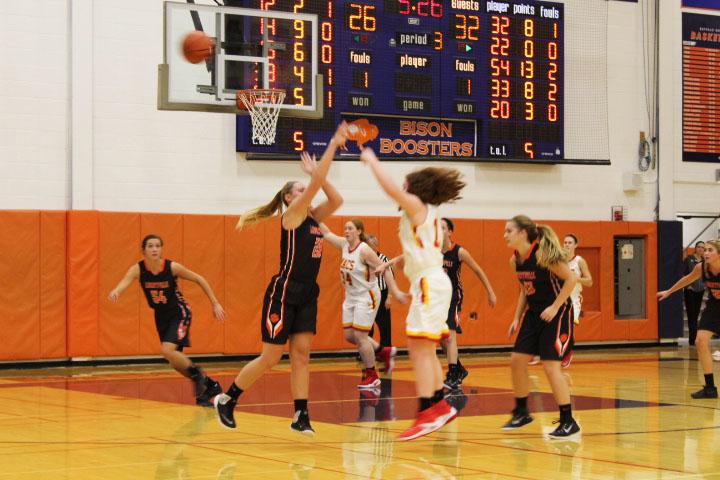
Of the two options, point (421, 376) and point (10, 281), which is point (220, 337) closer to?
point (10, 281)

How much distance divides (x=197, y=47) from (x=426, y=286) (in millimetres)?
7493

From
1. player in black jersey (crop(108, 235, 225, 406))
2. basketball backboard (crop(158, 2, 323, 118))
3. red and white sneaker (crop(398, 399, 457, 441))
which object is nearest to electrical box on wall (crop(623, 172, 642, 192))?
basketball backboard (crop(158, 2, 323, 118))

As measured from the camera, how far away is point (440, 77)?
19.1 metres

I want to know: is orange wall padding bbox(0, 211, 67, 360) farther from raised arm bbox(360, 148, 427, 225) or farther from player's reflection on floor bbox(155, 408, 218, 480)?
raised arm bbox(360, 148, 427, 225)

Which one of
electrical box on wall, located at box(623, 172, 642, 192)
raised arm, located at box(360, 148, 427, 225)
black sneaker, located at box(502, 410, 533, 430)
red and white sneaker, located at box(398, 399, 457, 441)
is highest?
electrical box on wall, located at box(623, 172, 642, 192)

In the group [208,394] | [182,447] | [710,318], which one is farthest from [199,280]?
[710,318]

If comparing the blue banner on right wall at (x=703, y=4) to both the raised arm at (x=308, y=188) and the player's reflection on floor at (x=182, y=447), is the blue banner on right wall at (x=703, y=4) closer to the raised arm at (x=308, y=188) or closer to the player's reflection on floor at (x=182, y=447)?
the player's reflection on floor at (x=182, y=447)

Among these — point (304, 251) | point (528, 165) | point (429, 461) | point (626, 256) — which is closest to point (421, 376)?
point (429, 461)

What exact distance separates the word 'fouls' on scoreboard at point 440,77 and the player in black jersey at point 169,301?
6.15 m

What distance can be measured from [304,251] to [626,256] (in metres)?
14.8

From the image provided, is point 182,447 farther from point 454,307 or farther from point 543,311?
point 454,307

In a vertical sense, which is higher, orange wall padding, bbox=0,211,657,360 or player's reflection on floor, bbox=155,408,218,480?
orange wall padding, bbox=0,211,657,360

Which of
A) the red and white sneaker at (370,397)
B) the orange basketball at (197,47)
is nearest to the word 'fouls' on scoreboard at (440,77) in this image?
the orange basketball at (197,47)

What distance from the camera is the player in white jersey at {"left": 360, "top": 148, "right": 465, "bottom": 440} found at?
7703 millimetres
